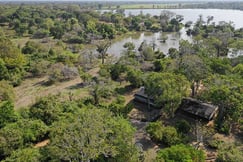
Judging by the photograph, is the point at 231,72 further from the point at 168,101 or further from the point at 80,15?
the point at 80,15

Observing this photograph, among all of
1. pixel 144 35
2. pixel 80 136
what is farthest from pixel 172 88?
pixel 144 35

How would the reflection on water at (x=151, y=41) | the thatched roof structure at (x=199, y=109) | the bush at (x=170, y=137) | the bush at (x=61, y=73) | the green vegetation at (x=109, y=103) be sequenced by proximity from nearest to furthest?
1. the green vegetation at (x=109, y=103)
2. the bush at (x=170, y=137)
3. the thatched roof structure at (x=199, y=109)
4. the bush at (x=61, y=73)
5. the reflection on water at (x=151, y=41)

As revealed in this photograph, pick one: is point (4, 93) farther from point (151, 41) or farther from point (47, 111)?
point (151, 41)

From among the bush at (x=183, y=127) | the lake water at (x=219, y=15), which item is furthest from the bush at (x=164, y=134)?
the lake water at (x=219, y=15)

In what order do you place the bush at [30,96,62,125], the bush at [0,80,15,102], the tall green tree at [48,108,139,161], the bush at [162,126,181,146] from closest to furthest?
the tall green tree at [48,108,139,161] < the bush at [162,126,181,146] < the bush at [30,96,62,125] < the bush at [0,80,15,102]

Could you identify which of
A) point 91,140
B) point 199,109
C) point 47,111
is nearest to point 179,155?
point 91,140

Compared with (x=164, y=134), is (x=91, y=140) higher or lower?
higher

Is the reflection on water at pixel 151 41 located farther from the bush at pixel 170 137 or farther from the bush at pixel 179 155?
the bush at pixel 179 155

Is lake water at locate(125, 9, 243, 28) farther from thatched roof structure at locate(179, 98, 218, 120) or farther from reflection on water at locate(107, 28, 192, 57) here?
thatched roof structure at locate(179, 98, 218, 120)

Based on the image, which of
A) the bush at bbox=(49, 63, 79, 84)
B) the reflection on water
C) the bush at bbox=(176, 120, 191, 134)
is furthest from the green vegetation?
the reflection on water
